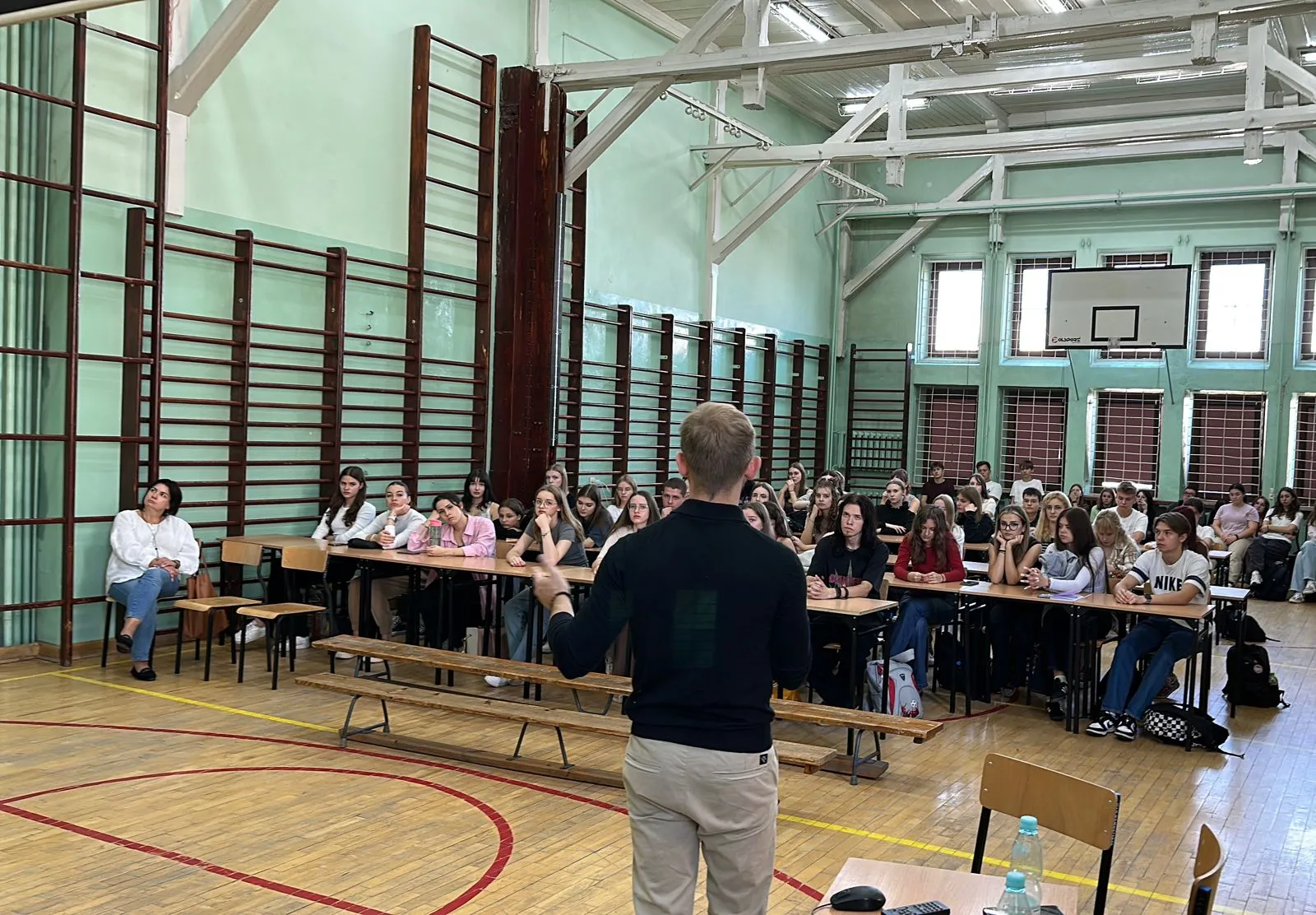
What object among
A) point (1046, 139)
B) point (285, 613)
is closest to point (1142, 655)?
point (285, 613)

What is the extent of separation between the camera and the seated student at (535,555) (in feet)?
22.8

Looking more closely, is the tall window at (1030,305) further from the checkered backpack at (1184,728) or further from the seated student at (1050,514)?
the checkered backpack at (1184,728)

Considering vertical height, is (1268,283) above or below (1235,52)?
below

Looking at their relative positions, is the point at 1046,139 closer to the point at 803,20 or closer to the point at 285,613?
the point at 803,20

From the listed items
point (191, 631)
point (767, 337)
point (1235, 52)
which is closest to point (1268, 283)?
point (1235, 52)

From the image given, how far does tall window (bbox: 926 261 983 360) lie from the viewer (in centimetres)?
1636

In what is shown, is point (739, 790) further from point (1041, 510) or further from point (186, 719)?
point (1041, 510)

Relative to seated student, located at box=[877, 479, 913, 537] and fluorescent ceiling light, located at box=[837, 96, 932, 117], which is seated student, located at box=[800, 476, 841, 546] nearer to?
seated student, located at box=[877, 479, 913, 537]

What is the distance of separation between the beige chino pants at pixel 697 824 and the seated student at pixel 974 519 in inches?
315

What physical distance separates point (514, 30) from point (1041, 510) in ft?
19.9

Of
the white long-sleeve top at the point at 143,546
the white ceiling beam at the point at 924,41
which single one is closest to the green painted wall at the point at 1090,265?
the white ceiling beam at the point at 924,41

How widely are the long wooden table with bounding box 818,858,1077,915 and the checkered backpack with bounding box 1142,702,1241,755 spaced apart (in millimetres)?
4152

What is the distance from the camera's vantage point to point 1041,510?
8.66 metres

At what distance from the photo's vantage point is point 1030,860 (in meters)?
2.15
